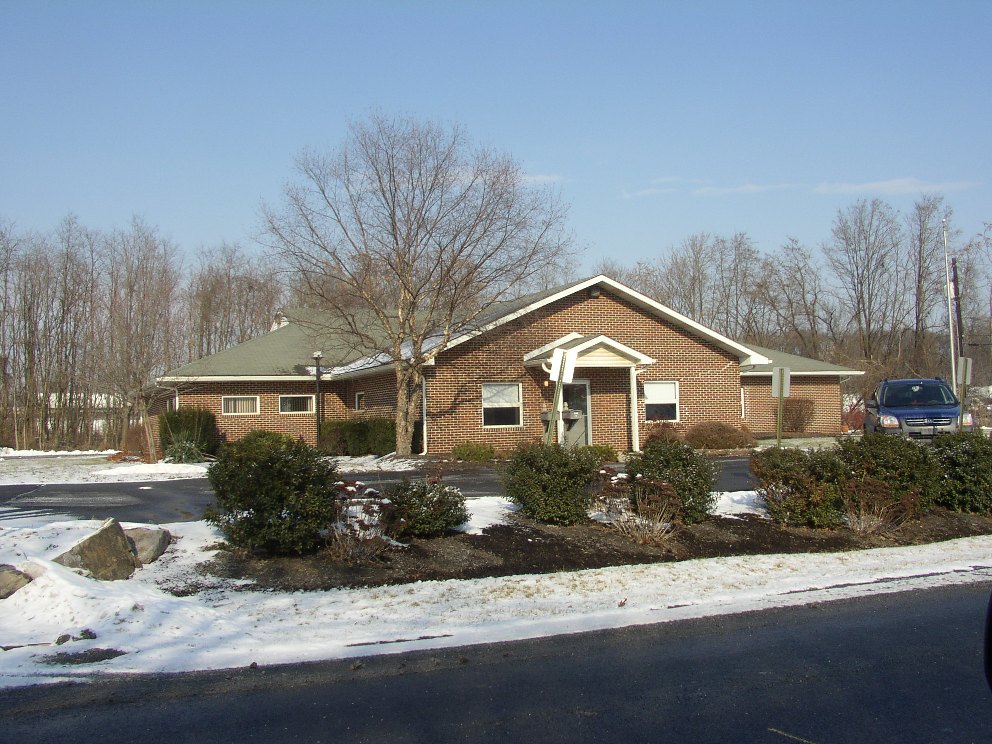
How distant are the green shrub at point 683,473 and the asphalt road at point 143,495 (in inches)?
110

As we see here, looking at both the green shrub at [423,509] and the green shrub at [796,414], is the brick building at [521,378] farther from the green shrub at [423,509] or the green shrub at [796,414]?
the green shrub at [423,509]

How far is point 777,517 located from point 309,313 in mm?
22676

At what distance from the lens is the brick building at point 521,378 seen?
82.8 feet

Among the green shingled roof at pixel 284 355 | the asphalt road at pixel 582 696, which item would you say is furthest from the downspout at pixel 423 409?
the asphalt road at pixel 582 696

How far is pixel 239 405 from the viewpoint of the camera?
28.7m

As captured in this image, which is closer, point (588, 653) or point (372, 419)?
point (588, 653)

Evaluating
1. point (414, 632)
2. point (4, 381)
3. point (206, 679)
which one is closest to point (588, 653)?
point (414, 632)

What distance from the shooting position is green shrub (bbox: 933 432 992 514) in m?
12.7

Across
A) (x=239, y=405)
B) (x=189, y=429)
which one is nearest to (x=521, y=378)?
(x=239, y=405)

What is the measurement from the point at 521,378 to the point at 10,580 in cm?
1908

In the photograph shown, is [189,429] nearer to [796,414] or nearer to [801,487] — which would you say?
[801,487]

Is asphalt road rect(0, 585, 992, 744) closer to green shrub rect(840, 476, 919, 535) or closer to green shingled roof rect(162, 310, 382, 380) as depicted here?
green shrub rect(840, 476, 919, 535)

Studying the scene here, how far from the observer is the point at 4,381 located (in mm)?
42656

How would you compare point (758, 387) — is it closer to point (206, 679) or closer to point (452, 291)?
point (452, 291)
